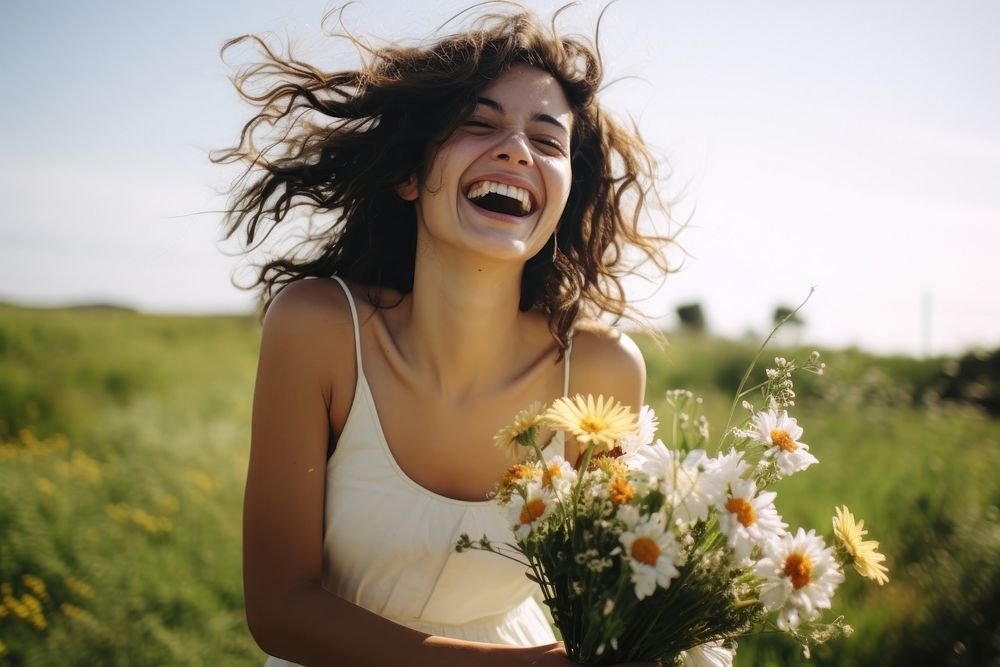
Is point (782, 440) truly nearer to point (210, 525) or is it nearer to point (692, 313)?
point (210, 525)

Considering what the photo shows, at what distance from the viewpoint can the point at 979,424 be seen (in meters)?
6.22

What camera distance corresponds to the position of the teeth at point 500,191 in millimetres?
2277

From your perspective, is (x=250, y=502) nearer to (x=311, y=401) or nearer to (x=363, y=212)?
(x=311, y=401)

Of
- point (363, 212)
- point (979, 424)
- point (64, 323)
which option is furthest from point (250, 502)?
point (64, 323)

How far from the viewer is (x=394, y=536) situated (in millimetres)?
2275

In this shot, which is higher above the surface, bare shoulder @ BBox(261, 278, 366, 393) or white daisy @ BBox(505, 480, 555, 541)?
bare shoulder @ BBox(261, 278, 366, 393)

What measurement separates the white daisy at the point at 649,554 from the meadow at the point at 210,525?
1450 mm

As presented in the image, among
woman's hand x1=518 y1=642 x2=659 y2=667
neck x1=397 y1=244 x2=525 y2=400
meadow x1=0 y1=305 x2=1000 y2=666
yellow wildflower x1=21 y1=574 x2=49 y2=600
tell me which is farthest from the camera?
yellow wildflower x1=21 y1=574 x2=49 y2=600

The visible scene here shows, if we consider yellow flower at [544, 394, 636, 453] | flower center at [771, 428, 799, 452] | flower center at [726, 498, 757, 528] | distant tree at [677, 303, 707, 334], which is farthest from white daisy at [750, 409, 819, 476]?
distant tree at [677, 303, 707, 334]

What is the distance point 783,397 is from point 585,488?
0.46m

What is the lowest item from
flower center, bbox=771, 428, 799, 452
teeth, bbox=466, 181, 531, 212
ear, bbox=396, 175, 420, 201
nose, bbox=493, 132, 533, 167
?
flower center, bbox=771, 428, 799, 452

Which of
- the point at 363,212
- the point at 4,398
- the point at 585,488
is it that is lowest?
the point at 4,398

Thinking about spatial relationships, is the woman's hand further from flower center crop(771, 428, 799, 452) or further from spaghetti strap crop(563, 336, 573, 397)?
spaghetti strap crop(563, 336, 573, 397)

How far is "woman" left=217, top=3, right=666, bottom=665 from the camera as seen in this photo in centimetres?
217
